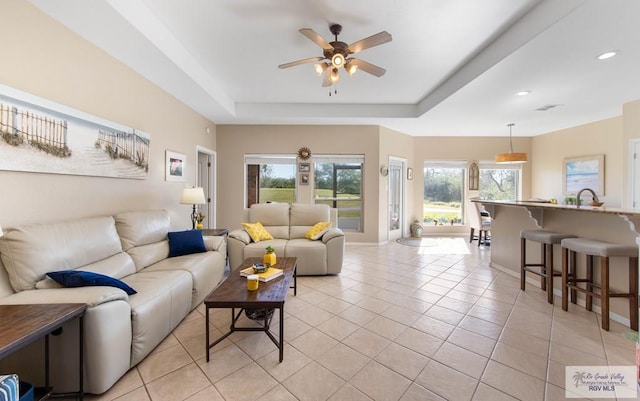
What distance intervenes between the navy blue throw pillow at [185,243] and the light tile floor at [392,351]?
0.67 m

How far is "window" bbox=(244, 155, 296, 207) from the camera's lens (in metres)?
5.89

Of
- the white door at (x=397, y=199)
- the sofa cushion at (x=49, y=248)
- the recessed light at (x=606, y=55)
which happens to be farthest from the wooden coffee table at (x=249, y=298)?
the white door at (x=397, y=199)

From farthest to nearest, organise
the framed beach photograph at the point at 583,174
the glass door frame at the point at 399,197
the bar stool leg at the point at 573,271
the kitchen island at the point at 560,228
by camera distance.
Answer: the glass door frame at the point at 399,197 → the framed beach photograph at the point at 583,174 → the bar stool leg at the point at 573,271 → the kitchen island at the point at 560,228

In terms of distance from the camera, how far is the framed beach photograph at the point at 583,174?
5242 millimetres

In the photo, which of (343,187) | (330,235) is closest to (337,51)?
(330,235)

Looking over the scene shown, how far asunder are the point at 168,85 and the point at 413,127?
475cm

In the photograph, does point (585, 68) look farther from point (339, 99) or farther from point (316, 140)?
point (316, 140)

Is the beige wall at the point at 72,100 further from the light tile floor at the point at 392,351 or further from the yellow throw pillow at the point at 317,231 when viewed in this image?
the yellow throw pillow at the point at 317,231

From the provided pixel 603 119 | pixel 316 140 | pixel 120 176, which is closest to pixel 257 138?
pixel 316 140

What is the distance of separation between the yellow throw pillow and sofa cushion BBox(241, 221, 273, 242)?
0.61m

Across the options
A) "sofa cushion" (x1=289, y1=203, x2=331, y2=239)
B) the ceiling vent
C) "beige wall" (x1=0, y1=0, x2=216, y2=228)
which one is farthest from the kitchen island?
"beige wall" (x1=0, y1=0, x2=216, y2=228)

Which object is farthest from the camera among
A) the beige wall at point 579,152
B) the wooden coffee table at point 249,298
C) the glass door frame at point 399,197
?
the glass door frame at point 399,197

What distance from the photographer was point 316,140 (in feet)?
19.0

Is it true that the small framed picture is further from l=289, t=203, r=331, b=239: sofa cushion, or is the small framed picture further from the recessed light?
the recessed light
